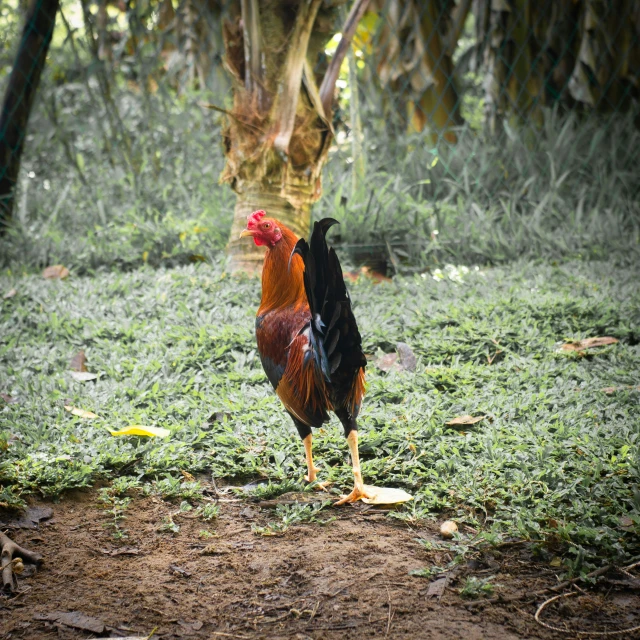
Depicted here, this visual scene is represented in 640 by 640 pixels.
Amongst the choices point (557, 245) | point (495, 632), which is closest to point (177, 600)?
point (495, 632)

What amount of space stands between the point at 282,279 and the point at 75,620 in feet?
4.24

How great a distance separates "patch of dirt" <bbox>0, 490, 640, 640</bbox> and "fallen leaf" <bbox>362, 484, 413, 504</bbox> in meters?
0.05

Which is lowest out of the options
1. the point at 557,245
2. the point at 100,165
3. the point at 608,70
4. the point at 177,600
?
the point at 177,600

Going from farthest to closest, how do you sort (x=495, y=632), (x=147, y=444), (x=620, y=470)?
1. (x=147, y=444)
2. (x=620, y=470)
3. (x=495, y=632)

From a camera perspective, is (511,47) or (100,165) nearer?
(100,165)

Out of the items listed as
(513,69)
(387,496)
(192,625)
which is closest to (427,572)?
(387,496)

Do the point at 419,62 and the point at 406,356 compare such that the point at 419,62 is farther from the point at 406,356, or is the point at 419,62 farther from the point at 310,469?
the point at 310,469

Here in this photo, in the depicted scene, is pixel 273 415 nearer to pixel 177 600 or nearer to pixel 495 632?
pixel 177 600

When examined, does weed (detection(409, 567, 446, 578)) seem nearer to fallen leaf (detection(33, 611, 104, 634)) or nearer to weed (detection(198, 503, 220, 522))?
weed (detection(198, 503, 220, 522))

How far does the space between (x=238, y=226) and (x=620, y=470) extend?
2.88 m

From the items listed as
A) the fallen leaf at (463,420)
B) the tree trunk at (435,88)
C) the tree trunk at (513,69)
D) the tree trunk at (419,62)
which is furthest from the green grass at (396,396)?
the tree trunk at (419,62)

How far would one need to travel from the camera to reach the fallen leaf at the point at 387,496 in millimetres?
2420

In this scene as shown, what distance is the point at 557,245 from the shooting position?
5.17m

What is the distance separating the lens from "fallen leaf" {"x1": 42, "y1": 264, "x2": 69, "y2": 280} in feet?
16.3
